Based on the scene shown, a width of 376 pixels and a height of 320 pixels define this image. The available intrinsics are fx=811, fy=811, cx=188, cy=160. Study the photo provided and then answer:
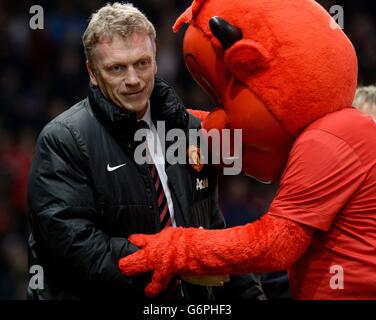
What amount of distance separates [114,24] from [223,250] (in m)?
0.86

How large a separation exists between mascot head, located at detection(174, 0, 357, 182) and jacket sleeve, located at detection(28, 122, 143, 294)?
0.54 meters

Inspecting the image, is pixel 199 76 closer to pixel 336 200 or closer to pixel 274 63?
pixel 274 63

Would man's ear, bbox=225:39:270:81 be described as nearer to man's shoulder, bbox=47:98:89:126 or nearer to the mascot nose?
the mascot nose

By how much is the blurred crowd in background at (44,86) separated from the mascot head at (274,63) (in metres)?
2.60

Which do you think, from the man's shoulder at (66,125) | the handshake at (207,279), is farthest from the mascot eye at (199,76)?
the handshake at (207,279)

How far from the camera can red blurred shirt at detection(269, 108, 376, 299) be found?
8.23 ft

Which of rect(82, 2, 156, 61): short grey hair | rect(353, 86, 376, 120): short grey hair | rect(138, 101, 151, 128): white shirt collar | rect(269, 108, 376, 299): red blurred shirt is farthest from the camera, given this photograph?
rect(353, 86, 376, 120): short grey hair

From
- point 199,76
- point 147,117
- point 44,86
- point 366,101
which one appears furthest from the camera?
point 44,86

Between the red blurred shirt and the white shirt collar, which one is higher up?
the white shirt collar

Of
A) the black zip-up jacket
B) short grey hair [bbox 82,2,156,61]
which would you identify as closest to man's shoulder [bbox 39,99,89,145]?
the black zip-up jacket

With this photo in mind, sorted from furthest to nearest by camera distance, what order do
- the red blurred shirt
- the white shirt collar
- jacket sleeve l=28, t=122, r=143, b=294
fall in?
the white shirt collar → jacket sleeve l=28, t=122, r=143, b=294 → the red blurred shirt

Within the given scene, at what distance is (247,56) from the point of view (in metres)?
2.56

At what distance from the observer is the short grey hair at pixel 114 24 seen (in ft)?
9.08

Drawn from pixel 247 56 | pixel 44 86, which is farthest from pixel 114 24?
pixel 44 86
